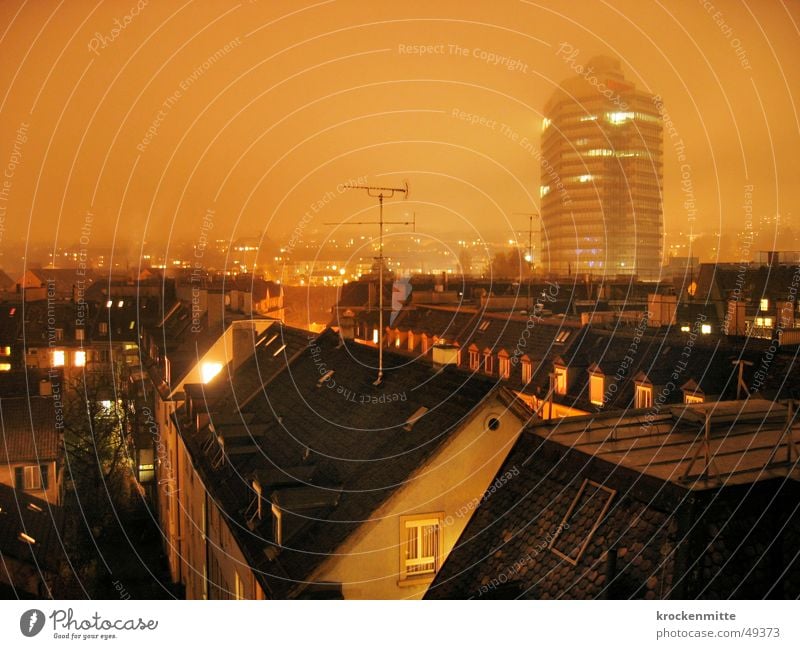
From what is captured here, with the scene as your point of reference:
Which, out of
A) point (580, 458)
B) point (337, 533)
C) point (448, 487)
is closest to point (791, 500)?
point (580, 458)

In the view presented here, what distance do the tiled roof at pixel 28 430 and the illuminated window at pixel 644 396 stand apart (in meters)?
8.65

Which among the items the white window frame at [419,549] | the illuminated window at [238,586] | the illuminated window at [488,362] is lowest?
the illuminated window at [238,586]

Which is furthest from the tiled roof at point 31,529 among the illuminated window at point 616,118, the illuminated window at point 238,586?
the illuminated window at point 616,118

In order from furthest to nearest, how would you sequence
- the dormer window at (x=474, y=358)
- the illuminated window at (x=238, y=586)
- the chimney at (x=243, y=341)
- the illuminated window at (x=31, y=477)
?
the dormer window at (x=474, y=358) < the illuminated window at (x=31, y=477) < the chimney at (x=243, y=341) < the illuminated window at (x=238, y=586)

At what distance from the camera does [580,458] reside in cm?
414

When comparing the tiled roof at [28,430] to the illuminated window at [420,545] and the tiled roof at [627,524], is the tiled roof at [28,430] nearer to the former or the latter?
the illuminated window at [420,545]

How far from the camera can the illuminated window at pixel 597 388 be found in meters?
10.8

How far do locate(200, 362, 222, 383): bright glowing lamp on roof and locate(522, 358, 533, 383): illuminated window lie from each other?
16.0ft

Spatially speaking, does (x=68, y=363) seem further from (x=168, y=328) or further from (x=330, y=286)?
(x=330, y=286)

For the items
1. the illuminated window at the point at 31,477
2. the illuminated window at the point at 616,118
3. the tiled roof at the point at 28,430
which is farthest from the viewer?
the illuminated window at the point at 616,118

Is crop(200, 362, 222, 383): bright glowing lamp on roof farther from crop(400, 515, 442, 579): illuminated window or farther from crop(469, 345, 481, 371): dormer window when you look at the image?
crop(400, 515, 442, 579): illuminated window

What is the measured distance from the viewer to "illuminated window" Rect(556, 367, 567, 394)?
11.4 m

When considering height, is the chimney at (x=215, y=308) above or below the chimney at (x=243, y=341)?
above

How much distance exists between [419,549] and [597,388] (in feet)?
21.0
